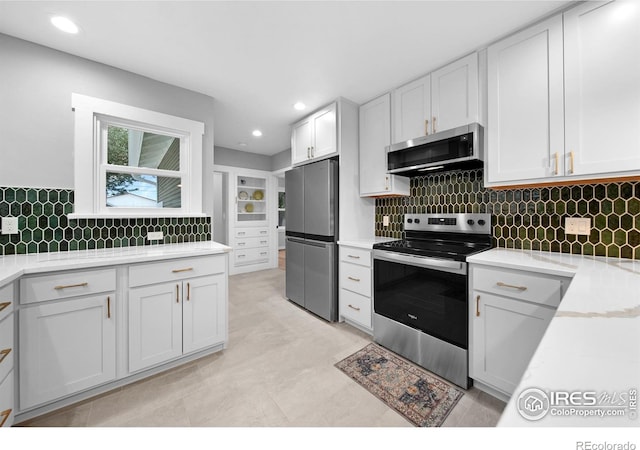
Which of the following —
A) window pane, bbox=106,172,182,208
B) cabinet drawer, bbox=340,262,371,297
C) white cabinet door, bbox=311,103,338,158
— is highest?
white cabinet door, bbox=311,103,338,158

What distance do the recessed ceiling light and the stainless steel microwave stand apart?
2.60 metres

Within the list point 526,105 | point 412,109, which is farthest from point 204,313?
point 526,105

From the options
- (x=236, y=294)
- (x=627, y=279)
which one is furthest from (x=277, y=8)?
(x=236, y=294)

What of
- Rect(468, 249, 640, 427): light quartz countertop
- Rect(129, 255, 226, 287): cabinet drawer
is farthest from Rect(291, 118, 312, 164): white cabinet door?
Rect(468, 249, 640, 427): light quartz countertop

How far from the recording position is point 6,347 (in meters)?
1.33

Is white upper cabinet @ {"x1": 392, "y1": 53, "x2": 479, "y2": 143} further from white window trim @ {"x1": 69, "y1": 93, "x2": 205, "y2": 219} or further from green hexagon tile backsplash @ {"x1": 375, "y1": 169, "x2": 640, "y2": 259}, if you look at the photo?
white window trim @ {"x1": 69, "y1": 93, "x2": 205, "y2": 219}

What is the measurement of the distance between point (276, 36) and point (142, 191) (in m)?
1.83

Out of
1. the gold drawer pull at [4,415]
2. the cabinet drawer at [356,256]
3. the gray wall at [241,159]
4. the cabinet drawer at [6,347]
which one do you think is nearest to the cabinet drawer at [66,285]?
the cabinet drawer at [6,347]

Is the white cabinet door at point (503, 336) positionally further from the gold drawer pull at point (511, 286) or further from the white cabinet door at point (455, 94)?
the white cabinet door at point (455, 94)

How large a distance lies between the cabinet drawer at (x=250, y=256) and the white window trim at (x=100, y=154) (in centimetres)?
263

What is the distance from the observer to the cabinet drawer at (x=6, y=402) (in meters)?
1.28

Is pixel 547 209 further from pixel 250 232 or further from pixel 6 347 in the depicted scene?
pixel 250 232

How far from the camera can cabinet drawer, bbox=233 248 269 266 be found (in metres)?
5.09

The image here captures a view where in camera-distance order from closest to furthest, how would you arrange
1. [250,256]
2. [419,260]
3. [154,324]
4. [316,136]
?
1. [154,324]
2. [419,260]
3. [316,136]
4. [250,256]
